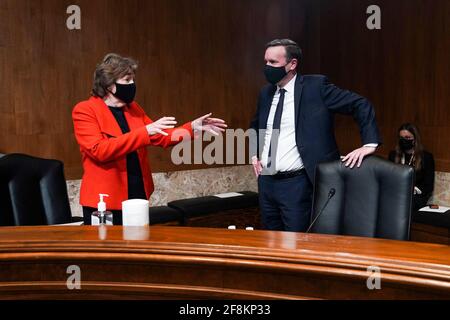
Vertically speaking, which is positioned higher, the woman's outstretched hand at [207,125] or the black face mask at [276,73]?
the black face mask at [276,73]

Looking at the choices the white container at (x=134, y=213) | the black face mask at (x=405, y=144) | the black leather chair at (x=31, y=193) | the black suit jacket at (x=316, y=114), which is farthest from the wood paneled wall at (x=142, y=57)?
the white container at (x=134, y=213)

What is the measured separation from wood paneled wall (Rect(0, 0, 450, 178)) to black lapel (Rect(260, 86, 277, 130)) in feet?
6.11

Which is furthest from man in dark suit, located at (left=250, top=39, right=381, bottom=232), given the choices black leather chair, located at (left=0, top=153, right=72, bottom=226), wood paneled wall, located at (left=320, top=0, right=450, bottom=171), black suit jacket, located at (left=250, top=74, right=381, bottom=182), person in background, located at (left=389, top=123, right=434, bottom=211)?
wood paneled wall, located at (left=320, top=0, right=450, bottom=171)

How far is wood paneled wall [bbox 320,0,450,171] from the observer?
4516 mm

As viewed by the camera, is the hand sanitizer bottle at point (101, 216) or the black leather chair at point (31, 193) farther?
the black leather chair at point (31, 193)

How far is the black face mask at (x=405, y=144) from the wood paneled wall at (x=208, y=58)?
1.10ft

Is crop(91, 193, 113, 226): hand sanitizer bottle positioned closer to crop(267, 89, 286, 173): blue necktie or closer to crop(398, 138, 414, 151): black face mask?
crop(267, 89, 286, 173): blue necktie

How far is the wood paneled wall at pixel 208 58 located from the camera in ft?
12.8

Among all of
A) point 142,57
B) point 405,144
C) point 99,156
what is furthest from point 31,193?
point 405,144

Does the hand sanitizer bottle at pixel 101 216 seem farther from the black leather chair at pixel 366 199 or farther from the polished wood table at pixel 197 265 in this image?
the black leather chair at pixel 366 199

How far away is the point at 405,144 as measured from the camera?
4.47 m

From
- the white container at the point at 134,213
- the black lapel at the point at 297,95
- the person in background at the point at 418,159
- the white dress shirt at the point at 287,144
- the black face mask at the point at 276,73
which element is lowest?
the person in background at the point at 418,159

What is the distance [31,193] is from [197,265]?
1350 millimetres

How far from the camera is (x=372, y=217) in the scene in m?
1.94
